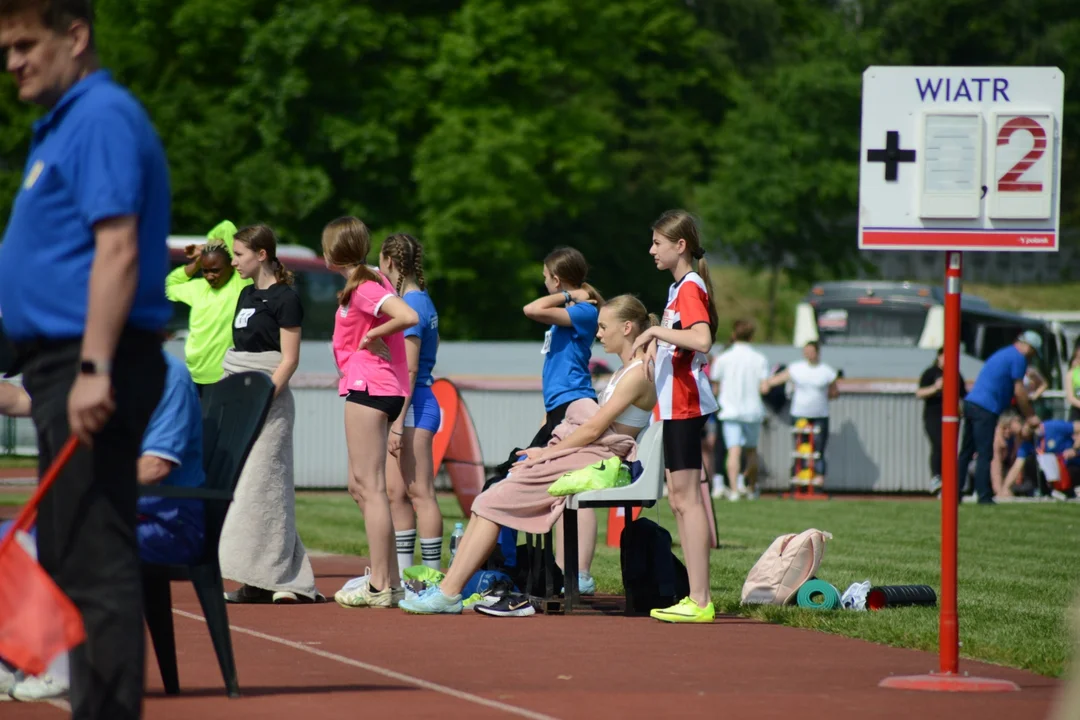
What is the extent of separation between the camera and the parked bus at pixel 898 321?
3350 cm

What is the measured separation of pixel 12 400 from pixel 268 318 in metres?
2.37

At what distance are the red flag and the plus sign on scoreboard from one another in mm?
3573

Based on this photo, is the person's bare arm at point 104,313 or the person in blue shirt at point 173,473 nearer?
the person's bare arm at point 104,313

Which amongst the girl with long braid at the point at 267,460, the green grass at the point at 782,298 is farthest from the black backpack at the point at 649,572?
the green grass at the point at 782,298

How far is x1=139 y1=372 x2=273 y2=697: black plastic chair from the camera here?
6098 millimetres

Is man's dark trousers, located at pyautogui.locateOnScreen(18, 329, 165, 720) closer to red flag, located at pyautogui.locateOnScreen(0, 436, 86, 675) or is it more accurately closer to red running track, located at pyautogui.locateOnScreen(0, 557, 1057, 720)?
red flag, located at pyautogui.locateOnScreen(0, 436, 86, 675)

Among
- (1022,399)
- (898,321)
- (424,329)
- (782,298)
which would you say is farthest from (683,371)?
(782,298)

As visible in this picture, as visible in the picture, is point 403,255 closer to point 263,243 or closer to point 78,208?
point 263,243

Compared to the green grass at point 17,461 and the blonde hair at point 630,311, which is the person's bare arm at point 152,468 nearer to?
the blonde hair at point 630,311

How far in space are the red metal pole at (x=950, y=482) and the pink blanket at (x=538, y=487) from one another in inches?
107

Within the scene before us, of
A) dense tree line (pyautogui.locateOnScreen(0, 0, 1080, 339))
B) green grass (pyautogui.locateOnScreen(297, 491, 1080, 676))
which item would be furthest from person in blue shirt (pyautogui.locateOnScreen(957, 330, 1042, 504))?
dense tree line (pyautogui.locateOnScreen(0, 0, 1080, 339))

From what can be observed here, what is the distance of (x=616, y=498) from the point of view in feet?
29.8

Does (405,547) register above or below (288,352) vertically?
below

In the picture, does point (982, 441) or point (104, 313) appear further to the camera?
point (982, 441)
